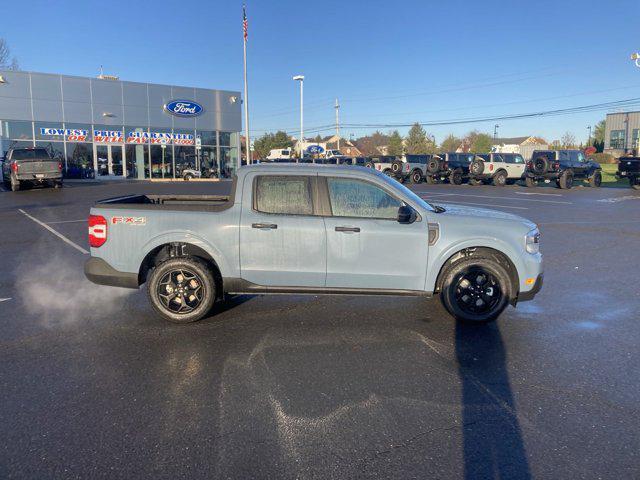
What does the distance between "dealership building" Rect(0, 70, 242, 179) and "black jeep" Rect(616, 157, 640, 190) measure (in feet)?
93.1

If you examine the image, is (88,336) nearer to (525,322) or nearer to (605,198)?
(525,322)

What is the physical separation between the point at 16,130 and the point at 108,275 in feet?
111

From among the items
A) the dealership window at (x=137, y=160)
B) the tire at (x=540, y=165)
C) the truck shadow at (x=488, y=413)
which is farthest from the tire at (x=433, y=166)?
the truck shadow at (x=488, y=413)

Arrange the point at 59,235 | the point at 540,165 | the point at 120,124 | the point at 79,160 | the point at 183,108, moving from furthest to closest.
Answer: the point at 183,108 → the point at 120,124 → the point at 79,160 → the point at 540,165 → the point at 59,235

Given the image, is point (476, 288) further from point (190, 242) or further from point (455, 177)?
point (455, 177)

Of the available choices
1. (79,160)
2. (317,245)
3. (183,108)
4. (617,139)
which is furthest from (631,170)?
(617,139)

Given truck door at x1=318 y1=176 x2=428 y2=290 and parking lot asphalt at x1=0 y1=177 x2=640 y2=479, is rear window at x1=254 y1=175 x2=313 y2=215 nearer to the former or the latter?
truck door at x1=318 y1=176 x2=428 y2=290

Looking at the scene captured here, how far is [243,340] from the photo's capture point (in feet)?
16.2

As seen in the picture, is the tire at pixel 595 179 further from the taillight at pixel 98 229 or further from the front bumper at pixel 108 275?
the taillight at pixel 98 229

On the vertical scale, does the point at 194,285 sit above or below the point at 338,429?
above

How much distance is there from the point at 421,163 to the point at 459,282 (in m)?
29.3

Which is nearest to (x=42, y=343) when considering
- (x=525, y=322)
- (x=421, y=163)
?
(x=525, y=322)

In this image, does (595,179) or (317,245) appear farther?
(595,179)

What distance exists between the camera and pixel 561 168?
2803cm
